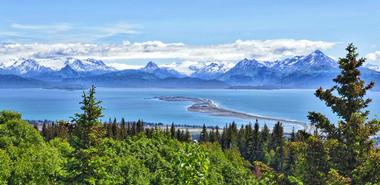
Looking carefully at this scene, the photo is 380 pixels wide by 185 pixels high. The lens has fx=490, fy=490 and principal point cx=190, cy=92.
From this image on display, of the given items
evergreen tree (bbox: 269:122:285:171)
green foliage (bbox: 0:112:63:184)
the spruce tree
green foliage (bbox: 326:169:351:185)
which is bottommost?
evergreen tree (bbox: 269:122:285:171)

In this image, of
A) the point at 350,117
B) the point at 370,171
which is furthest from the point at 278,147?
the point at 370,171

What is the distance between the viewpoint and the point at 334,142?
20.6m

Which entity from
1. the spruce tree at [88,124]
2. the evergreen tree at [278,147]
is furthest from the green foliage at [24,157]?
the evergreen tree at [278,147]

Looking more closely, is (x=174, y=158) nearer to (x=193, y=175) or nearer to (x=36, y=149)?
(x=193, y=175)

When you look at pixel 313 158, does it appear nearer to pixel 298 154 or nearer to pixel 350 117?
pixel 298 154

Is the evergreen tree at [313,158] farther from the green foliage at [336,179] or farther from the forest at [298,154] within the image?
the green foliage at [336,179]

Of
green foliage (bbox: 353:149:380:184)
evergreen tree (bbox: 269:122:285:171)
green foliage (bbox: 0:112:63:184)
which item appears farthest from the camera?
evergreen tree (bbox: 269:122:285:171)

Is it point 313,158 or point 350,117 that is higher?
point 350,117

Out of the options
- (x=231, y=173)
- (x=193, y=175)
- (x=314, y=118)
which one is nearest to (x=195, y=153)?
(x=193, y=175)

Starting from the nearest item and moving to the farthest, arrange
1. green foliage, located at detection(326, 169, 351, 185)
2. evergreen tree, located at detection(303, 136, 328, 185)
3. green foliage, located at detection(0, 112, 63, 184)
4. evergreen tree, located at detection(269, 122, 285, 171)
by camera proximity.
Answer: green foliage, located at detection(326, 169, 351, 185)
evergreen tree, located at detection(303, 136, 328, 185)
green foliage, located at detection(0, 112, 63, 184)
evergreen tree, located at detection(269, 122, 285, 171)

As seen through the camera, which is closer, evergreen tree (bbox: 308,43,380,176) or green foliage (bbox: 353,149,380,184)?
green foliage (bbox: 353,149,380,184)

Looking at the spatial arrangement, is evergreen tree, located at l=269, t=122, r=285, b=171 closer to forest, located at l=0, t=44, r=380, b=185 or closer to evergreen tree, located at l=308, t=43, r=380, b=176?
forest, located at l=0, t=44, r=380, b=185

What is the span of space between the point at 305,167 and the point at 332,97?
11.5 ft

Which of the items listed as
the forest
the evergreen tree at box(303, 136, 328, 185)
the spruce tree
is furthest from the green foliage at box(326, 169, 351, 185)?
the spruce tree
